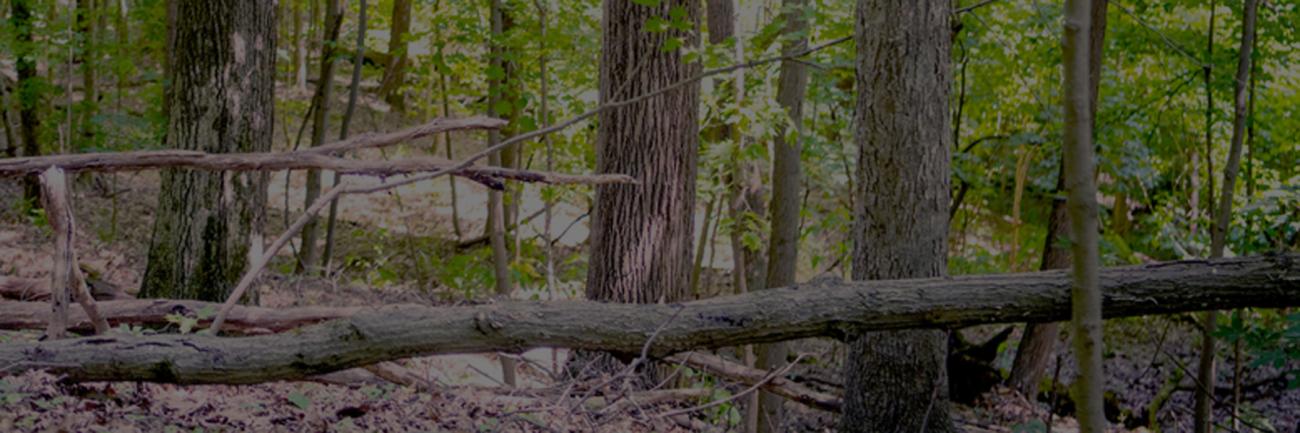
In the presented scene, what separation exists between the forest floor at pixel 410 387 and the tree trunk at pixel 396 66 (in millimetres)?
2747

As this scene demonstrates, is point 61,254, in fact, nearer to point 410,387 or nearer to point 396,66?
point 410,387

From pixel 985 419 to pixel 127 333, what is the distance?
7650 millimetres

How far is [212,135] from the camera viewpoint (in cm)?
621

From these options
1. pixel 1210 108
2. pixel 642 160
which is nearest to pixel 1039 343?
pixel 1210 108

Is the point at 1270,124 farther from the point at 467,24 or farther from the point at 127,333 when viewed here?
the point at 127,333

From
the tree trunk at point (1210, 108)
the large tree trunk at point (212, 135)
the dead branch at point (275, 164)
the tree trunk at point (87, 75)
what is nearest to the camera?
the dead branch at point (275, 164)

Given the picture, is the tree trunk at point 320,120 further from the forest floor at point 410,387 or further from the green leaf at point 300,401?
the green leaf at point 300,401

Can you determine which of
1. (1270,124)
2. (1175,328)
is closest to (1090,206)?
(1270,124)

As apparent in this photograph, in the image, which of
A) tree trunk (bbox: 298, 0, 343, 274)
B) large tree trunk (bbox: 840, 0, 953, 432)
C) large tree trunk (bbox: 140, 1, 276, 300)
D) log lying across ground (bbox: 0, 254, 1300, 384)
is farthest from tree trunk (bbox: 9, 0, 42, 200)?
large tree trunk (bbox: 840, 0, 953, 432)

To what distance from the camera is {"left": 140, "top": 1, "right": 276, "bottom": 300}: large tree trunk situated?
20.3ft

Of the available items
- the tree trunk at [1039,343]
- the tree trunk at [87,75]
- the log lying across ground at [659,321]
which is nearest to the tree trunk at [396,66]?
the tree trunk at [87,75]

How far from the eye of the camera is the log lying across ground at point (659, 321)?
3.65 meters

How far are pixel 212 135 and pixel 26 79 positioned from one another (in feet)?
25.0

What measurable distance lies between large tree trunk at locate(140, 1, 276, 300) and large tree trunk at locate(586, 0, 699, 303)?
2.21 meters
